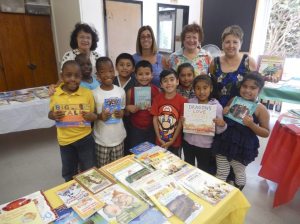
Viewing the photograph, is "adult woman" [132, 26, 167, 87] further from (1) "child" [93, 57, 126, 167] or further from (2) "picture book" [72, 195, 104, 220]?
(2) "picture book" [72, 195, 104, 220]

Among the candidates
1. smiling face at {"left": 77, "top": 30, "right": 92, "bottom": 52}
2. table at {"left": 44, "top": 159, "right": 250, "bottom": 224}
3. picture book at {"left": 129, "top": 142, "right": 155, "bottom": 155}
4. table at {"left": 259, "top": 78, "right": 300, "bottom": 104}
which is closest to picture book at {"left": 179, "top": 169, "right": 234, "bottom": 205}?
table at {"left": 44, "top": 159, "right": 250, "bottom": 224}

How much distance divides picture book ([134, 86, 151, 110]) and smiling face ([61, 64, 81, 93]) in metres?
0.47

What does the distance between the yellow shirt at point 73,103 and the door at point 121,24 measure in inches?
93.9

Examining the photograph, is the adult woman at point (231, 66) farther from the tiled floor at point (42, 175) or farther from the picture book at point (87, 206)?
the picture book at point (87, 206)

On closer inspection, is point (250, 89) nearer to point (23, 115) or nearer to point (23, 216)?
point (23, 216)

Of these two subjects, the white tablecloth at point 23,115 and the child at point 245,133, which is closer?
the child at point 245,133

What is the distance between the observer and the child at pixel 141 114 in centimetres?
187

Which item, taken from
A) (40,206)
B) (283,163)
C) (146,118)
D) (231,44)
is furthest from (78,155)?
(283,163)

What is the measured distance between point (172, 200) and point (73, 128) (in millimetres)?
992

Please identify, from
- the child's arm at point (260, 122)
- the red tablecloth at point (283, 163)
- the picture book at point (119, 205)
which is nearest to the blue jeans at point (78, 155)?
the picture book at point (119, 205)

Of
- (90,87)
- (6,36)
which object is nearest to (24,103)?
(90,87)

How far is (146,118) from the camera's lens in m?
1.94

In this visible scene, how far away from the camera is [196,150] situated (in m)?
1.85

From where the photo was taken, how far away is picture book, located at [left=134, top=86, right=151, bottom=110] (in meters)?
1.83
